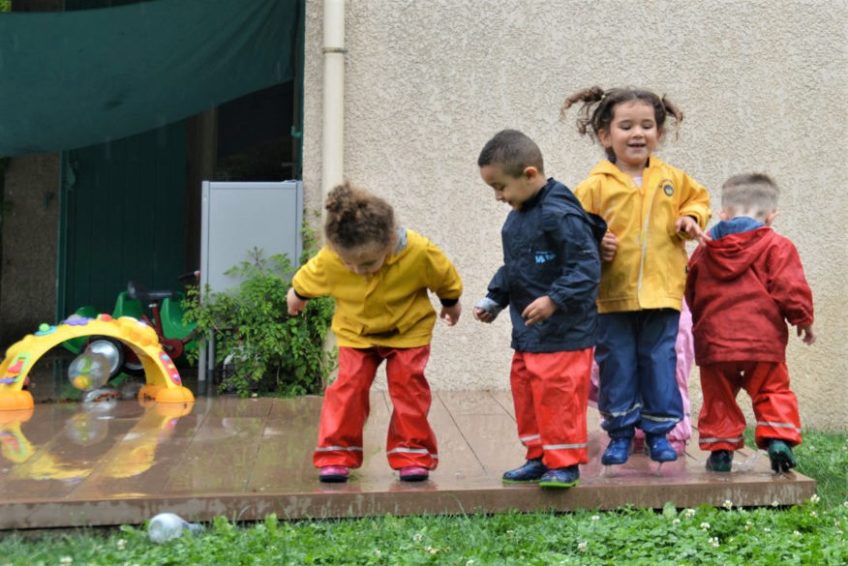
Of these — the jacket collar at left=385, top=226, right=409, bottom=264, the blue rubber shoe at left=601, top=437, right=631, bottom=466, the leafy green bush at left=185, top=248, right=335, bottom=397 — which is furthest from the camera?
the leafy green bush at left=185, top=248, right=335, bottom=397

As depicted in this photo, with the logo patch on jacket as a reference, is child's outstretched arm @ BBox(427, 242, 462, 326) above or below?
below

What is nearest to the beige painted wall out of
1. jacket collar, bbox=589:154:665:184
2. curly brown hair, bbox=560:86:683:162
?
curly brown hair, bbox=560:86:683:162

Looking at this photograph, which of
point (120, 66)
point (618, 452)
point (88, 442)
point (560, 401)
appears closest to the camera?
point (560, 401)

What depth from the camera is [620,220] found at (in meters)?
4.53

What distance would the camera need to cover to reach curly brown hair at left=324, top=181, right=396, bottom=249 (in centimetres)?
415

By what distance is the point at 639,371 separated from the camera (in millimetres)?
4559

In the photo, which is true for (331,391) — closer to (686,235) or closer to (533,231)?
(533,231)

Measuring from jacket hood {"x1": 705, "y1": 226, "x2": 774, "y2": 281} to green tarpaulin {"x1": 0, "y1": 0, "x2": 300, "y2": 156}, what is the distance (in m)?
3.84

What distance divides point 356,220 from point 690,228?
1.29 meters

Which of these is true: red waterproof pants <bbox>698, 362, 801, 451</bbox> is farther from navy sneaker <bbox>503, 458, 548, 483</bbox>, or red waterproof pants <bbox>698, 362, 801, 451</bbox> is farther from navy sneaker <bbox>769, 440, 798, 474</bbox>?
navy sneaker <bbox>503, 458, 548, 483</bbox>

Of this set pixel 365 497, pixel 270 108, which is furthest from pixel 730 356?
pixel 270 108

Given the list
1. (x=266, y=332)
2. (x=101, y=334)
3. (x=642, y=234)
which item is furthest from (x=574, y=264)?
(x=101, y=334)

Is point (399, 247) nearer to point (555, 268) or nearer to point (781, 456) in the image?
point (555, 268)

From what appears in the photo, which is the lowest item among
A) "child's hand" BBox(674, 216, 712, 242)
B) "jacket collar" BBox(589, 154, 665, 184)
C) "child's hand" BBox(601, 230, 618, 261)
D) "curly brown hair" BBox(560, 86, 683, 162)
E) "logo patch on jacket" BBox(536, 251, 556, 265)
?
"logo patch on jacket" BBox(536, 251, 556, 265)
